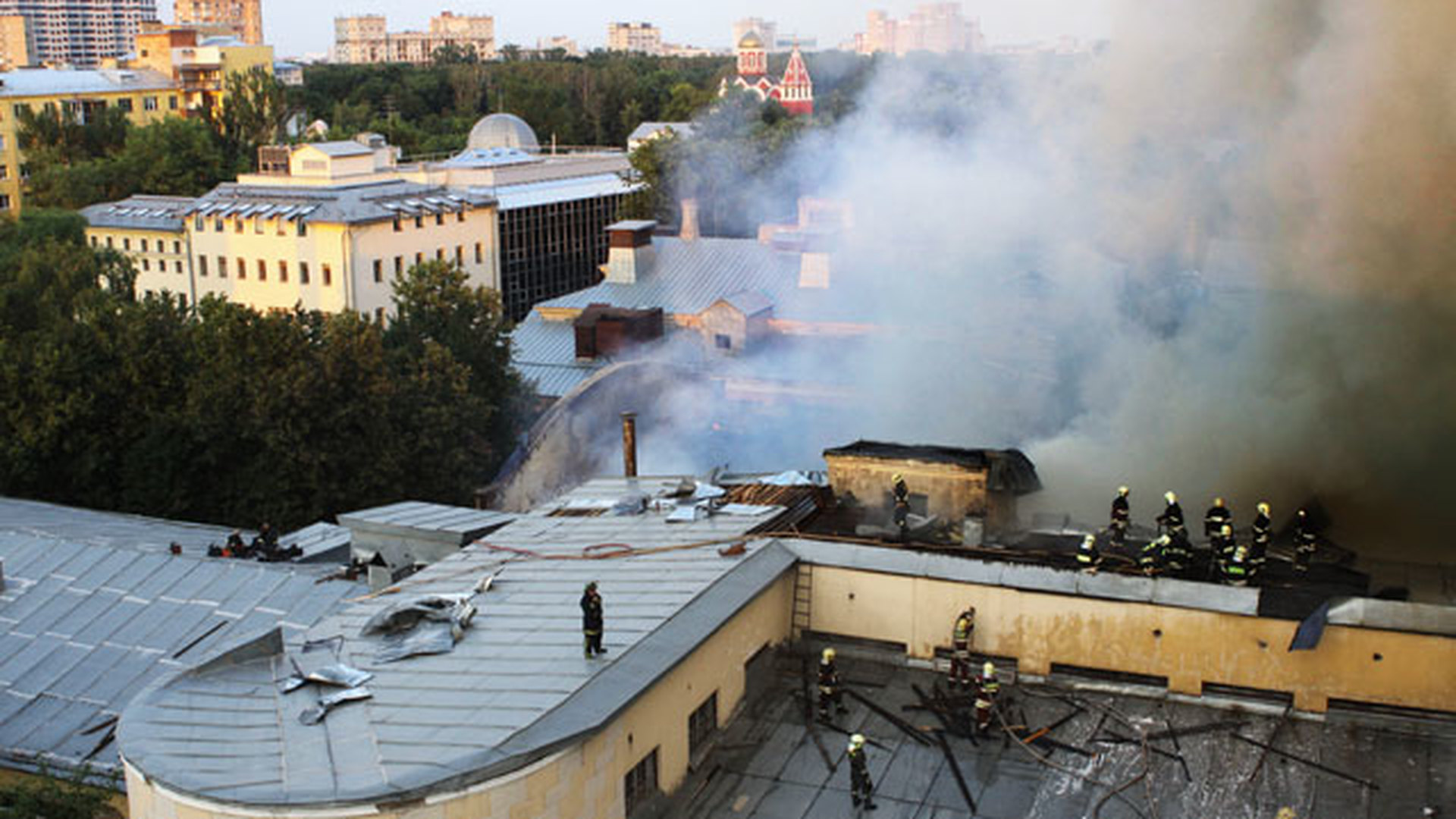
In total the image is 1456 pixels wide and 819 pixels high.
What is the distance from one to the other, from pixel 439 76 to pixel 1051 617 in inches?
3313

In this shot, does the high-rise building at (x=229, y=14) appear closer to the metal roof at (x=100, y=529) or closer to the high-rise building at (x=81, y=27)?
the high-rise building at (x=81, y=27)

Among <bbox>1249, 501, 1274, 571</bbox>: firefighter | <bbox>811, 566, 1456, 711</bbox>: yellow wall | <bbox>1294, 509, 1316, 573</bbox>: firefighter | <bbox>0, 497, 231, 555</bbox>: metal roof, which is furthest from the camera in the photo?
<bbox>0, 497, 231, 555</bbox>: metal roof

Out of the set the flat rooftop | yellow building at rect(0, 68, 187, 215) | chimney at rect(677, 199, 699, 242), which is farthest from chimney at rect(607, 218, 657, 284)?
yellow building at rect(0, 68, 187, 215)

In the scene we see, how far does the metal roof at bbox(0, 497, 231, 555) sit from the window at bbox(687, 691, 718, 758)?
26.1ft

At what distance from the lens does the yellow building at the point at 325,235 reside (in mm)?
Result: 34281

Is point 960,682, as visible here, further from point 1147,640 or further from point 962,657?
point 1147,640

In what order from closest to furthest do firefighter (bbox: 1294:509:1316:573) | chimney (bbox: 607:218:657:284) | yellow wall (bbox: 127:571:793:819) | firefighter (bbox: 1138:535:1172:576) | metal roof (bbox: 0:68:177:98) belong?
yellow wall (bbox: 127:571:793:819) < firefighter (bbox: 1138:535:1172:576) < firefighter (bbox: 1294:509:1316:573) < chimney (bbox: 607:218:657:284) < metal roof (bbox: 0:68:177:98)

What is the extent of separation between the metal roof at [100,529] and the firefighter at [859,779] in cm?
927

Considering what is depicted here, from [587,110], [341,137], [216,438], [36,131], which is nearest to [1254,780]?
[216,438]

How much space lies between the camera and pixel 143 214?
42.6 m

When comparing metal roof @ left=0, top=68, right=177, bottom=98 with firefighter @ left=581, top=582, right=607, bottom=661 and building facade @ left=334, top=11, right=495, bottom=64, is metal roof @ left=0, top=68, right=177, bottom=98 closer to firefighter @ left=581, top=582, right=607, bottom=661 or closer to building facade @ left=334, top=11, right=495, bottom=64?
firefighter @ left=581, top=582, right=607, bottom=661

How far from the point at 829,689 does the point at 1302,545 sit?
458 cm

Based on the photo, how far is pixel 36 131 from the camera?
56.3 meters

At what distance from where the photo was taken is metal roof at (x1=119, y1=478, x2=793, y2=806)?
7656 mm
